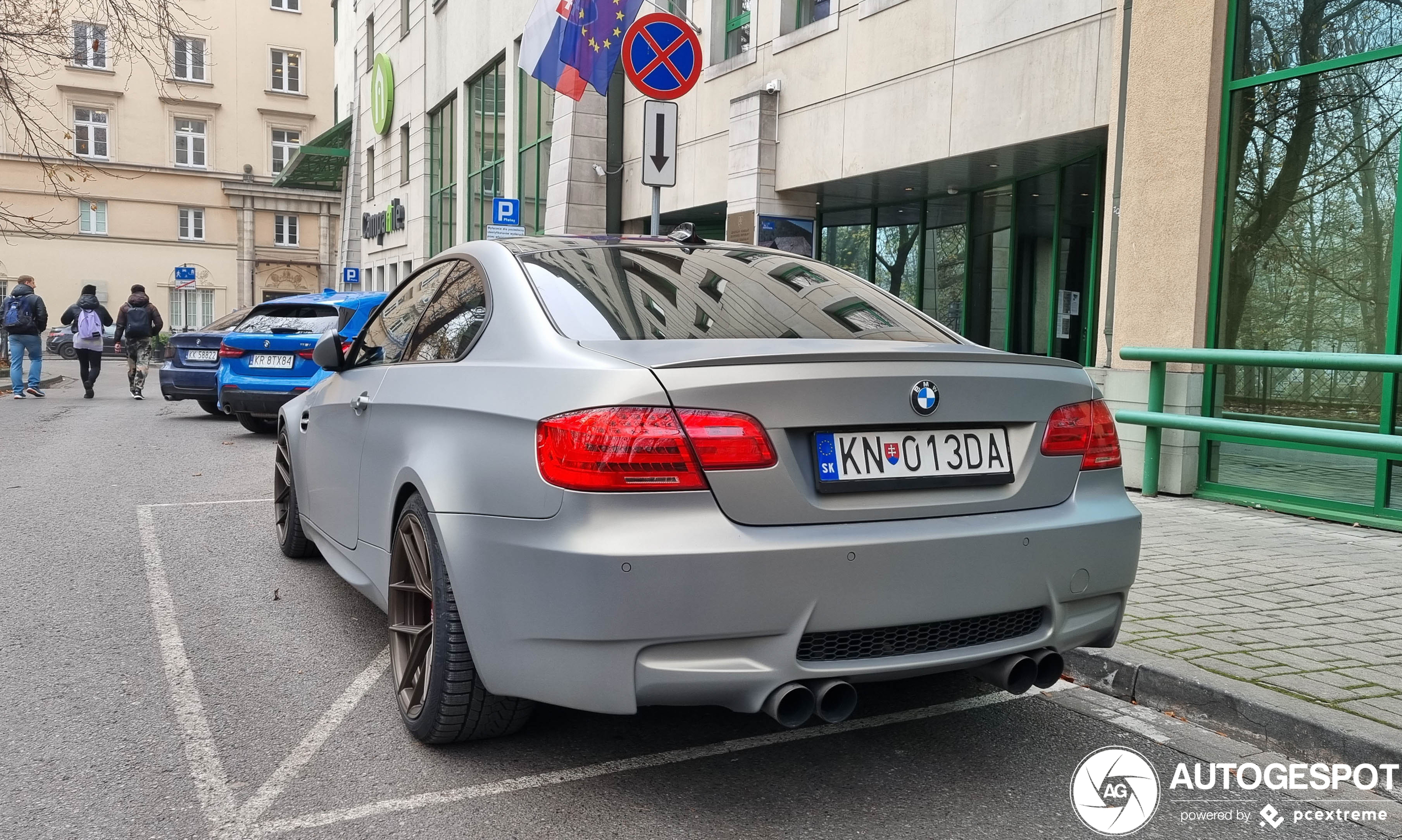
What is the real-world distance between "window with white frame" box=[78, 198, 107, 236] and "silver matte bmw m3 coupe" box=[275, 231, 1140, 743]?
55.9 metres

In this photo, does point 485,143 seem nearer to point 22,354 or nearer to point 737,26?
point 22,354

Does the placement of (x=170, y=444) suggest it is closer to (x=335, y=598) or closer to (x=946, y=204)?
(x=335, y=598)

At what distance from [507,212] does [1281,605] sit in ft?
45.3

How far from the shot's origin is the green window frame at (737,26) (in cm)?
1561

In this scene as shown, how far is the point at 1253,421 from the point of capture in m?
8.06

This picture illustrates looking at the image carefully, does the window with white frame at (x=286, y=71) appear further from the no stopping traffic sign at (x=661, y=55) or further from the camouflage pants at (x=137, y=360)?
the no stopping traffic sign at (x=661, y=55)

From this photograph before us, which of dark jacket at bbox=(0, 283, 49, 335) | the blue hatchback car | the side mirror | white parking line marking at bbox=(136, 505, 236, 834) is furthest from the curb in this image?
dark jacket at bbox=(0, 283, 49, 335)

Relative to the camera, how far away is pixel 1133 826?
9.98 ft

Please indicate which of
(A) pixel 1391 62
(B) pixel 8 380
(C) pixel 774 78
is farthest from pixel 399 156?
(A) pixel 1391 62

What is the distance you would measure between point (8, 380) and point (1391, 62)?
76.1 feet

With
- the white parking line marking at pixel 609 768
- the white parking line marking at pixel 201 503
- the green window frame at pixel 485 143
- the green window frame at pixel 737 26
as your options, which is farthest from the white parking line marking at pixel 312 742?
the green window frame at pixel 485 143

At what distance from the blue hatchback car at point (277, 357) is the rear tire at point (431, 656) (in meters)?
9.42

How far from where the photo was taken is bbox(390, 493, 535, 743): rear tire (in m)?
3.16

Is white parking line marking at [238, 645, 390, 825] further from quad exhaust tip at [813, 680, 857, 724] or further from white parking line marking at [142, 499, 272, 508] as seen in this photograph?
white parking line marking at [142, 499, 272, 508]
